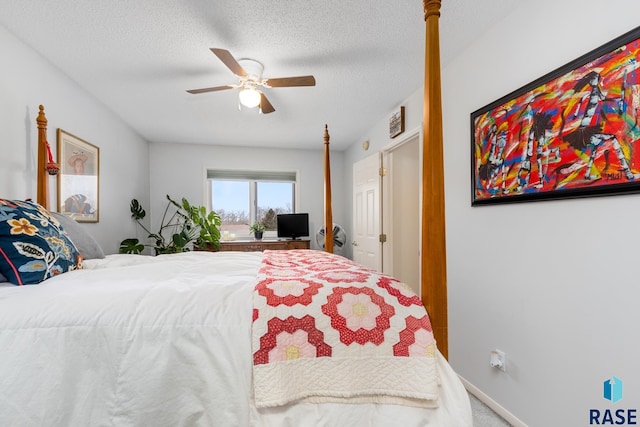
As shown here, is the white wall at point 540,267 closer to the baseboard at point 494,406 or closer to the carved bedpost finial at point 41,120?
the baseboard at point 494,406

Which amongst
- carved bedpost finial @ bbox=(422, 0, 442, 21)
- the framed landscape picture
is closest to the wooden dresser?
the framed landscape picture

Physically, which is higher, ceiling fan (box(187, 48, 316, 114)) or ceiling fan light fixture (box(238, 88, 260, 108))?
ceiling fan (box(187, 48, 316, 114))

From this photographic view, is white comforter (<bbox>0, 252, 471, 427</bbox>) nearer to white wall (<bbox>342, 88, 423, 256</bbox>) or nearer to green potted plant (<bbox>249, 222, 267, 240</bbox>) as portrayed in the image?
white wall (<bbox>342, 88, 423, 256</bbox>)

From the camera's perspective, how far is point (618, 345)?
113cm

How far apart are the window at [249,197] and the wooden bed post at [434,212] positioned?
389 cm

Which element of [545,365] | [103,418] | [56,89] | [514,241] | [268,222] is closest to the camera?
[103,418]

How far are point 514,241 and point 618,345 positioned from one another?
0.61 metres

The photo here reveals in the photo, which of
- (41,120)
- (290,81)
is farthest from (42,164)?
(290,81)

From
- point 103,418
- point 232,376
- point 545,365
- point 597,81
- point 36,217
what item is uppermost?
point 597,81

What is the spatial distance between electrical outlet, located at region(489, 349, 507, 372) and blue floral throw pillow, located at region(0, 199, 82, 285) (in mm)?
2317

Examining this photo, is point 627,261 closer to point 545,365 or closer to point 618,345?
point 618,345

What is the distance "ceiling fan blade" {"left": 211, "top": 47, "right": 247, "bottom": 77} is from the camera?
167cm

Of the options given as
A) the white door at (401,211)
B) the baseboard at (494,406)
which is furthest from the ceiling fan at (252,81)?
the baseboard at (494,406)

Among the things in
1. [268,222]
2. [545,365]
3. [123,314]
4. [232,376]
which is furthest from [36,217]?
[268,222]
